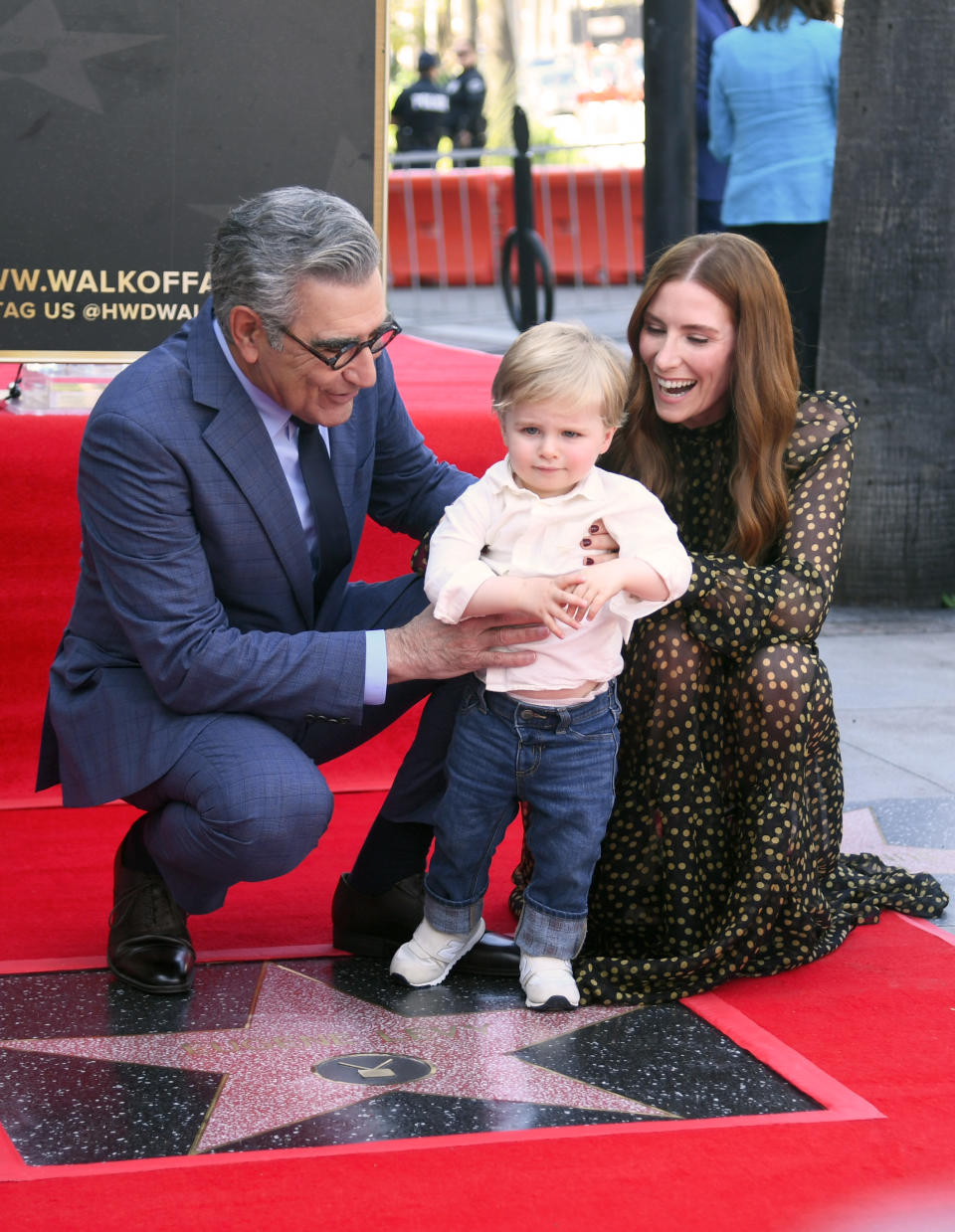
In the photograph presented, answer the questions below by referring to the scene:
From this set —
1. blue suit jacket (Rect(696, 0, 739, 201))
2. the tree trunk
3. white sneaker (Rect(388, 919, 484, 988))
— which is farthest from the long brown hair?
blue suit jacket (Rect(696, 0, 739, 201))

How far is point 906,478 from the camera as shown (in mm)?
5961

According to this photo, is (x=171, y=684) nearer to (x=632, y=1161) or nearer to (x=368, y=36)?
(x=632, y=1161)

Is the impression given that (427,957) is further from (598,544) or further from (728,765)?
(598,544)

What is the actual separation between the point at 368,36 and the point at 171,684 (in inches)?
86.8

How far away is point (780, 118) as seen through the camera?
6.17 m

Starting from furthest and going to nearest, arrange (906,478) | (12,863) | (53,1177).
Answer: (906,478) → (12,863) → (53,1177)

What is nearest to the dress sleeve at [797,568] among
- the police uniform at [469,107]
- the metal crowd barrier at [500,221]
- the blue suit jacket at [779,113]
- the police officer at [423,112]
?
the blue suit jacket at [779,113]

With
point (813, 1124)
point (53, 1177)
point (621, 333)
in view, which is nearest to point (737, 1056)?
point (813, 1124)

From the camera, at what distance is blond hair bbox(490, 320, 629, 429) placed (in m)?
2.61

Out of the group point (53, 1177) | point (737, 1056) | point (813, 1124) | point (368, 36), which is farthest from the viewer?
point (368, 36)

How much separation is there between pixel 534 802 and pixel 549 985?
0.31 meters

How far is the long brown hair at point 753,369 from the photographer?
2939mm

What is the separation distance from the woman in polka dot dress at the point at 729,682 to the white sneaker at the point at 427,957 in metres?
0.23

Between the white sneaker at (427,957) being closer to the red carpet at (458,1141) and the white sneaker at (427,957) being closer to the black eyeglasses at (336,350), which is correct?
the red carpet at (458,1141)
